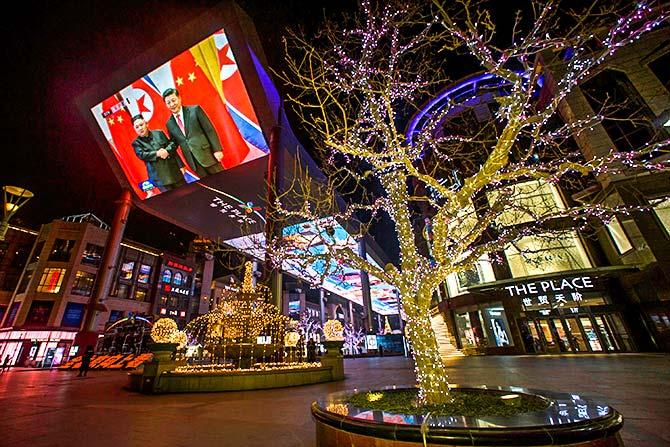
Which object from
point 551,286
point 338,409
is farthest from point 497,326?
point 338,409

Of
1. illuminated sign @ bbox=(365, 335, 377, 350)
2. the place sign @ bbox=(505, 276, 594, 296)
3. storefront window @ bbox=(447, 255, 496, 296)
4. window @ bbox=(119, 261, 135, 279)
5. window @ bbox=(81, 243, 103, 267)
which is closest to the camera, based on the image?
the place sign @ bbox=(505, 276, 594, 296)

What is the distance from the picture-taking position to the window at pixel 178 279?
4623cm

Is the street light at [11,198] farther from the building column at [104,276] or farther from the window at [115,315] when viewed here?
the window at [115,315]

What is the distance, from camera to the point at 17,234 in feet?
117

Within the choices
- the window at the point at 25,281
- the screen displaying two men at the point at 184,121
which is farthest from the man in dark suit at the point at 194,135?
the window at the point at 25,281

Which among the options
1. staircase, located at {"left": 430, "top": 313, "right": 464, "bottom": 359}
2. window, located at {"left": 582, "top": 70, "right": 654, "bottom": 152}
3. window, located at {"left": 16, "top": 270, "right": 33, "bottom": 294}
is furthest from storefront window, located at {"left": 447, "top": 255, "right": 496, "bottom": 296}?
window, located at {"left": 16, "top": 270, "right": 33, "bottom": 294}

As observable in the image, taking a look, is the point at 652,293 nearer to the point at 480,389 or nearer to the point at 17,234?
the point at 480,389

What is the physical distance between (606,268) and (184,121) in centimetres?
3166

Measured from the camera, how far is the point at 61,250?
34344mm

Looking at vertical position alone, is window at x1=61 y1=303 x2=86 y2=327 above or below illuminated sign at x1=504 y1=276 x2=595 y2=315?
above

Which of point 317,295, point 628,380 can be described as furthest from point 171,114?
point 317,295

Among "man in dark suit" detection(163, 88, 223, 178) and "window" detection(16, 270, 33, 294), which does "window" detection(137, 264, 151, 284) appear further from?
"man in dark suit" detection(163, 88, 223, 178)

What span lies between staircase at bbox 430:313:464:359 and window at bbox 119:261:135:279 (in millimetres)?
41621

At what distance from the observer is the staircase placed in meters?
21.8
